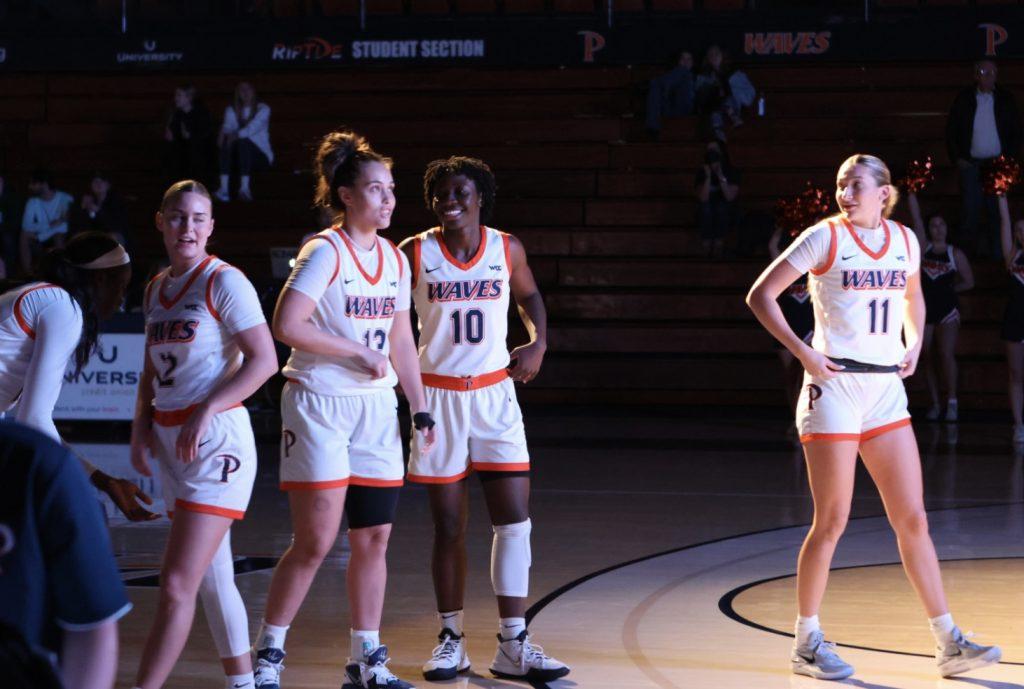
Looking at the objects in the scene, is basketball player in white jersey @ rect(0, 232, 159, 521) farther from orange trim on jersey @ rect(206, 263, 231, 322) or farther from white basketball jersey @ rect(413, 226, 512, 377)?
white basketball jersey @ rect(413, 226, 512, 377)

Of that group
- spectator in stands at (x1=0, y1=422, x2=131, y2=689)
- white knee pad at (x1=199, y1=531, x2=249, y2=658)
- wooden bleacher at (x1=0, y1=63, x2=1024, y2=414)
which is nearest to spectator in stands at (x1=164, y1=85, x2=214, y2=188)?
wooden bleacher at (x1=0, y1=63, x2=1024, y2=414)

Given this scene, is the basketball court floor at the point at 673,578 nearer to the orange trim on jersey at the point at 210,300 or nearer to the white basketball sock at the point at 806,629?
the white basketball sock at the point at 806,629

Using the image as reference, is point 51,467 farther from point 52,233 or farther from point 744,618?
point 52,233

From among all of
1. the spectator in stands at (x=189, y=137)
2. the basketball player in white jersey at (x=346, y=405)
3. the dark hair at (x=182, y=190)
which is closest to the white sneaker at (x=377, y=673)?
the basketball player in white jersey at (x=346, y=405)

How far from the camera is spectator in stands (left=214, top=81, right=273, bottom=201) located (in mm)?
16156

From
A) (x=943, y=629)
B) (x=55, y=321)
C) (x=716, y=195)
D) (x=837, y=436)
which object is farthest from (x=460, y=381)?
(x=716, y=195)

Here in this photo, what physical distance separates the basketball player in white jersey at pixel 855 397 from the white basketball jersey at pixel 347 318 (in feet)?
4.17

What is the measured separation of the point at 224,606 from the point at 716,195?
11.5 meters

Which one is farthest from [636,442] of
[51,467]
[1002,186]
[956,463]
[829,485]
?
[51,467]

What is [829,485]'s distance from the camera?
4.71 meters

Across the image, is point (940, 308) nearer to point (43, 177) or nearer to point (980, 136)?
point (980, 136)

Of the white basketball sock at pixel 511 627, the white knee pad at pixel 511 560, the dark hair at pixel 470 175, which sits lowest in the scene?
the white basketball sock at pixel 511 627

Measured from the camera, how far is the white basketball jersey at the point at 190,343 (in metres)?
3.94

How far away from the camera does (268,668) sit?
4402 mm
